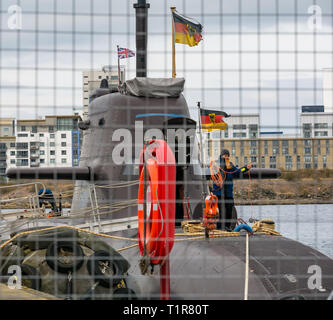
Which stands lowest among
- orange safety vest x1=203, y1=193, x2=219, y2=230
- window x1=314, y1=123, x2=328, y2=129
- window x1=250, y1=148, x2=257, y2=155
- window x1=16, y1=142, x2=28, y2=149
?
orange safety vest x1=203, y1=193, x2=219, y2=230

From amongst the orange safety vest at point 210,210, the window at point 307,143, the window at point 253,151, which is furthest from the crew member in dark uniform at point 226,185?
the window at point 307,143

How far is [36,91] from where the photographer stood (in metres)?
4.26

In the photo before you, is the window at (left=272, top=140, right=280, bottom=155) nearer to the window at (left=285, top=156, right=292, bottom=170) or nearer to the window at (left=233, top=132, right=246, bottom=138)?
the window at (left=285, top=156, right=292, bottom=170)

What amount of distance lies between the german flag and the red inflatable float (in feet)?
12.5

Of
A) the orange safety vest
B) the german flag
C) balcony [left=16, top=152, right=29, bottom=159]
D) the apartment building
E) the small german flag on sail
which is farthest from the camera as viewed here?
the german flag

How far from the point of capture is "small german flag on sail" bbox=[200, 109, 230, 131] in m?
7.02

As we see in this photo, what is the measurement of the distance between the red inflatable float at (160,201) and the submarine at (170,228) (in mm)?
18

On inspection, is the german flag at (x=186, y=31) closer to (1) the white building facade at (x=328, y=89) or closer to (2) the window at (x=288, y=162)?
(2) the window at (x=288, y=162)

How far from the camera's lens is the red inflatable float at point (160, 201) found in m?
4.23

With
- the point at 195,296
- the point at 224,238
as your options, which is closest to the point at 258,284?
the point at 195,296

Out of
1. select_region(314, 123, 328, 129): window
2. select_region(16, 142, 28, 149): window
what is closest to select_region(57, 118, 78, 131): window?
select_region(16, 142, 28, 149): window

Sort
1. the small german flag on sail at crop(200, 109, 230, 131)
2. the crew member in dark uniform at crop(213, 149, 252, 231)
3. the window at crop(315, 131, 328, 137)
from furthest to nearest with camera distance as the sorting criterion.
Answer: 1. the small german flag on sail at crop(200, 109, 230, 131)
2. the crew member in dark uniform at crop(213, 149, 252, 231)
3. the window at crop(315, 131, 328, 137)

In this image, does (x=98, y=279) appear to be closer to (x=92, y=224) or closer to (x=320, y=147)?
(x=92, y=224)

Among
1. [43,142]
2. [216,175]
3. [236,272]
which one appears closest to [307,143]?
[236,272]
